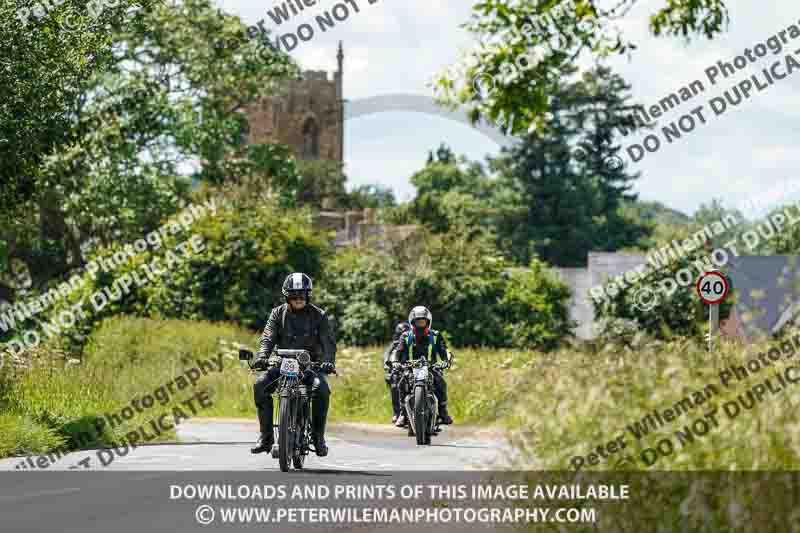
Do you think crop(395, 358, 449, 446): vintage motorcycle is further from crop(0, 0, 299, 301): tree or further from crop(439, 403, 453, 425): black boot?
crop(0, 0, 299, 301): tree

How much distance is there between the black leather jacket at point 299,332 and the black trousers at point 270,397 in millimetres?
192

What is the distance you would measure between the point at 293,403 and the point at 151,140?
106 feet

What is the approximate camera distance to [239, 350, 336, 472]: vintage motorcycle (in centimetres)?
1266

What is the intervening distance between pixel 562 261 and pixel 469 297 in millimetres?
40264

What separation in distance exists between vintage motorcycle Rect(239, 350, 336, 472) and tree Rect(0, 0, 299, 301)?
27368 millimetres

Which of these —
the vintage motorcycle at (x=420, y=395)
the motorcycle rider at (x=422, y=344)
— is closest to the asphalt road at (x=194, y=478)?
the vintage motorcycle at (x=420, y=395)

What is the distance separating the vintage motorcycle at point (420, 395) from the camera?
17125 mm

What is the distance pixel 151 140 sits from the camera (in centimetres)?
4375

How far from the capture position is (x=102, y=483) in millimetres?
14125

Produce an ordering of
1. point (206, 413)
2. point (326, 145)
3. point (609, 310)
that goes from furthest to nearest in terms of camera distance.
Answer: point (326, 145), point (609, 310), point (206, 413)

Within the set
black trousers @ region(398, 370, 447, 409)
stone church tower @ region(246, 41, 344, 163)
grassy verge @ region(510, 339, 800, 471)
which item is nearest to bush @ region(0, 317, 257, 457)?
black trousers @ region(398, 370, 447, 409)

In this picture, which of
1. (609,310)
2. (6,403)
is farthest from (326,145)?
(6,403)

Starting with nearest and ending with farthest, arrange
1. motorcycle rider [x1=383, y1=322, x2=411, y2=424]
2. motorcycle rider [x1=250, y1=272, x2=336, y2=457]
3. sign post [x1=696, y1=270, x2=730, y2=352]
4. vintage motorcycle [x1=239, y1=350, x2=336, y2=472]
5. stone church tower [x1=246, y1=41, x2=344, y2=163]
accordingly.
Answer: vintage motorcycle [x1=239, y1=350, x2=336, y2=472], motorcycle rider [x1=250, y1=272, x2=336, y2=457], motorcycle rider [x1=383, y1=322, x2=411, y2=424], sign post [x1=696, y1=270, x2=730, y2=352], stone church tower [x1=246, y1=41, x2=344, y2=163]

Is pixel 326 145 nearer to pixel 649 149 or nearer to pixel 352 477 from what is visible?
pixel 649 149
